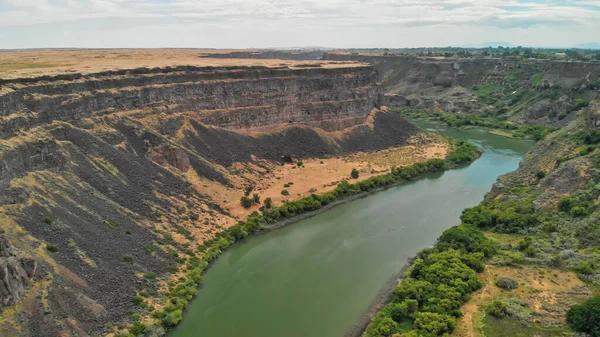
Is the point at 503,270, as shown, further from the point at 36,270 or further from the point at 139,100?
the point at 139,100

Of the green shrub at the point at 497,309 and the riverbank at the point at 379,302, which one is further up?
the green shrub at the point at 497,309

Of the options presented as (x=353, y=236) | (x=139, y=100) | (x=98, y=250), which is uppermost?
(x=139, y=100)

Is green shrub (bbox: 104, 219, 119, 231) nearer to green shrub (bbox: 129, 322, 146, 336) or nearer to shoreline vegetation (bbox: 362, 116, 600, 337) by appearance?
green shrub (bbox: 129, 322, 146, 336)

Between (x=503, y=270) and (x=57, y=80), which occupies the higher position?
(x=57, y=80)

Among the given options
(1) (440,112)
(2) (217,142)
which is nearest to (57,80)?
(2) (217,142)

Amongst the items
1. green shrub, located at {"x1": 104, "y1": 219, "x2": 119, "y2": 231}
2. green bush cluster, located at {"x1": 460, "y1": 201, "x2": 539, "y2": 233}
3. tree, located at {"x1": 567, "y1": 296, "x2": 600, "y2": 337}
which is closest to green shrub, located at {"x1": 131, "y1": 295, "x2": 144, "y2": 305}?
green shrub, located at {"x1": 104, "y1": 219, "x2": 119, "y2": 231}

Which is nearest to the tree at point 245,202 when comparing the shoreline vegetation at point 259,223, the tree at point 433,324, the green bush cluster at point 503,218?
the shoreline vegetation at point 259,223

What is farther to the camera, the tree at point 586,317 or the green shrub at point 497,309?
the green shrub at point 497,309

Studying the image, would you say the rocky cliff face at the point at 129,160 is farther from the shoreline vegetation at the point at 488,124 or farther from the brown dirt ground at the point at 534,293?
the shoreline vegetation at the point at 488,124
